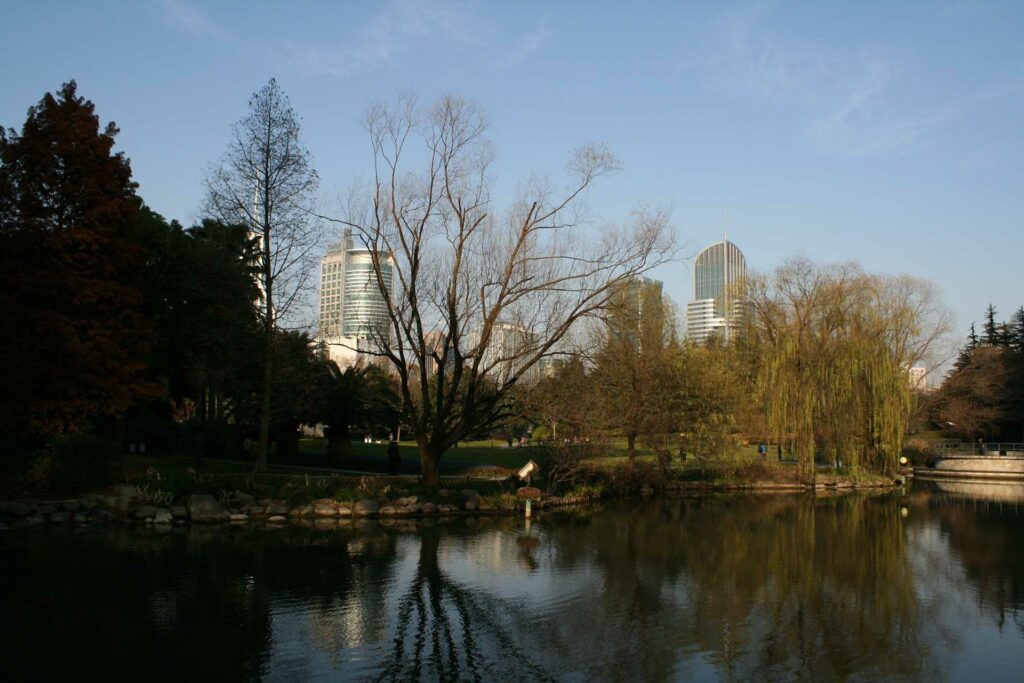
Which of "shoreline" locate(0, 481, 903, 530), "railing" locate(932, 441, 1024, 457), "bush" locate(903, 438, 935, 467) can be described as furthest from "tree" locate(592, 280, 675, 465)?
"railing" locate(932, 441, 1024, 457)

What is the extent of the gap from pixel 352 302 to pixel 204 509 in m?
8.57

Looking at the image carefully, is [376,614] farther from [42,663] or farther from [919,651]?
[919,651]

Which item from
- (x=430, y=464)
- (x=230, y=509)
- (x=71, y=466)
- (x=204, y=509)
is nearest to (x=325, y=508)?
(x=230, y=509)

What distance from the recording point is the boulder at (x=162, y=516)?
18.9m

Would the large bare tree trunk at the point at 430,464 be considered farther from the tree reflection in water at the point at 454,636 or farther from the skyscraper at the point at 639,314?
the tree reflection in water at the point at 454,636

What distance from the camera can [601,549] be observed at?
17.2m

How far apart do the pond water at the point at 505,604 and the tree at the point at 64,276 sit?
14.7 feet

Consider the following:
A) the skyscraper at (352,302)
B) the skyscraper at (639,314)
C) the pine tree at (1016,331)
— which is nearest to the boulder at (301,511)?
the skyscraper at (352,302)

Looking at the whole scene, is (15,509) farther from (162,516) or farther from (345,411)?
→ (345,411)

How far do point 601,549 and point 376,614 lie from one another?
23.6 feet

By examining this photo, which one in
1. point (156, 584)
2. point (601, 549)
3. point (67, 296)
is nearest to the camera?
point (156, 584)

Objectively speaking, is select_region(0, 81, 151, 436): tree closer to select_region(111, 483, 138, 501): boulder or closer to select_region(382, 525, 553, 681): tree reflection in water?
select_region(111, 483, 138, 501): boulder

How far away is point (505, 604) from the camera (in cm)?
1205

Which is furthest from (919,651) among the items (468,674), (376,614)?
(376,614)
